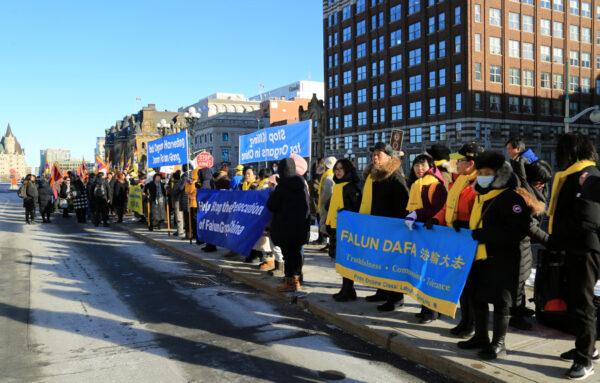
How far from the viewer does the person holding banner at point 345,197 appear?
691 cm

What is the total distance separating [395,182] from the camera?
6.43 meters

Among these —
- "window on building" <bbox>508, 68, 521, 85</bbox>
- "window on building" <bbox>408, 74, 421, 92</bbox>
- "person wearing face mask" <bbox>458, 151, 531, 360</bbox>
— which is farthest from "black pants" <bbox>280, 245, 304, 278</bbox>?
"window on building" <bbox>508, 68, 521, 85</bbox>

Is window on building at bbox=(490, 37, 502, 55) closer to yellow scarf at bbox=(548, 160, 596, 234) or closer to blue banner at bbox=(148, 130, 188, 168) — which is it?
blue banner at bbox=(148, 130, 188, 168)

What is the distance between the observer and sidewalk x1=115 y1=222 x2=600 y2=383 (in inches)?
173

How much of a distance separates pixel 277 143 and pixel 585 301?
7.36m

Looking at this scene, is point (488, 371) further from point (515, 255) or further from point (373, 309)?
point (373, 309)

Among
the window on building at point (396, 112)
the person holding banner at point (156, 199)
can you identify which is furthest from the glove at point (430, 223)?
the window on building at point (396, 112)

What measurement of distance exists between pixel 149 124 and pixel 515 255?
4818 inches

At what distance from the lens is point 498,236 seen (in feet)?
14.7

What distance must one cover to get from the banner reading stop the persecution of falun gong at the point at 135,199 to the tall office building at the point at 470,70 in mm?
41108

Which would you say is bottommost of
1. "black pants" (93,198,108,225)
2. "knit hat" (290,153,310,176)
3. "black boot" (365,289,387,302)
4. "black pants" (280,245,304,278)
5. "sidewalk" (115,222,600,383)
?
"sidewalk" (115,222,600,383)

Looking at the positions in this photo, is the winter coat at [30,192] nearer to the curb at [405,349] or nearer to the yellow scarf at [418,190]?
the curb at [405,349]

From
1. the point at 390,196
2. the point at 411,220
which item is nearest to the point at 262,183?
the point at 390,196

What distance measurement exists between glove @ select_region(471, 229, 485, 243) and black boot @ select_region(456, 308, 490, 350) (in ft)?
2.41
